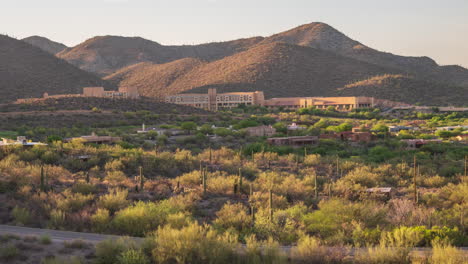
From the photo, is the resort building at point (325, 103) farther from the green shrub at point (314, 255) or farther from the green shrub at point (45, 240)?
the green shrub at point (45, 240)

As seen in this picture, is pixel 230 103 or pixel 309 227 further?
pixel 230 103

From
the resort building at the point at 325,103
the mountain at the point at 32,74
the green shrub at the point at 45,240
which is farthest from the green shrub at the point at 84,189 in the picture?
Answer: the resort building at the point at 325,103

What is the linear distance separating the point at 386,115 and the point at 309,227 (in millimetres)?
85756

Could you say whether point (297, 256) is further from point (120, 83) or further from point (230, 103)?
point (120, 83)

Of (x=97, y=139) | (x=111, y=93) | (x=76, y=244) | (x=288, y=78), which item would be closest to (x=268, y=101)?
(x=288, y=78)

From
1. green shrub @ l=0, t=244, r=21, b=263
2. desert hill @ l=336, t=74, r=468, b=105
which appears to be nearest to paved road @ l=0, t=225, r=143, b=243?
green shrub @ l=0, t=244, r=21, b=263

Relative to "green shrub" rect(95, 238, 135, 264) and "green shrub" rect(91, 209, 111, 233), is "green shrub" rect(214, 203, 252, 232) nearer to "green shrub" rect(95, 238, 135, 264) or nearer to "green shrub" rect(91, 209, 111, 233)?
"green shrub" rect(91, 209, 111, 233)

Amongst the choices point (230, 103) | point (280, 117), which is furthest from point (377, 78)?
point (280, 117)

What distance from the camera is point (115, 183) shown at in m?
22.5

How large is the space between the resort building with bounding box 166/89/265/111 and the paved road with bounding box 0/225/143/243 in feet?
344

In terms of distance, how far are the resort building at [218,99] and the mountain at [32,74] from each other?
23845mm

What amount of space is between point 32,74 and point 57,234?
107259 mm

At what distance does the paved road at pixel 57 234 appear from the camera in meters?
13.5

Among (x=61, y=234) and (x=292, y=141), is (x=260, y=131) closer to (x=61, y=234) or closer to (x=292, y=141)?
(x=292, y=141)
